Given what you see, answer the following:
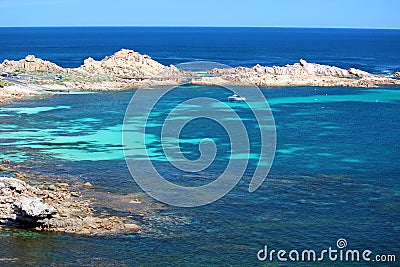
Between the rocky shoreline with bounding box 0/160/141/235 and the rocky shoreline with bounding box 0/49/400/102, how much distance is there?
5158cm

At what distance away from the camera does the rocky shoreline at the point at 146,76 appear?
87.8 m

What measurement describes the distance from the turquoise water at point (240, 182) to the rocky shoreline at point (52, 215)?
0.80 meters

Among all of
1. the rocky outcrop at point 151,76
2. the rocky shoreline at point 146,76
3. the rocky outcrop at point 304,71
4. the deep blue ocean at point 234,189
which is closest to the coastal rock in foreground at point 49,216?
the deep blue ocean at point 234,189

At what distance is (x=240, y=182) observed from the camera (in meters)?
38.7

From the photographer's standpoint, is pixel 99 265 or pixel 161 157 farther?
pixel 161 157

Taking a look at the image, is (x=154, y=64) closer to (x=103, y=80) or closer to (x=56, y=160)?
(x=103, y=80)

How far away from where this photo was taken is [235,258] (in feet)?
87.4

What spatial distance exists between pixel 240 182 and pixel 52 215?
43.9 ft

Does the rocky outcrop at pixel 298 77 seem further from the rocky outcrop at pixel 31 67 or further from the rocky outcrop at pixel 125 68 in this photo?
the rocky outcrop at pixel 31 67

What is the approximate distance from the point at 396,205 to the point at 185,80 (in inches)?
2493

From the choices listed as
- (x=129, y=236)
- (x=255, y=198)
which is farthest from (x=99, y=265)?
(x=255, y=198)

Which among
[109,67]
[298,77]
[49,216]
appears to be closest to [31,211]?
[49,216]

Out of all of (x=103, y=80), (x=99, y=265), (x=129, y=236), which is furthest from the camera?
(x=103, y=80)

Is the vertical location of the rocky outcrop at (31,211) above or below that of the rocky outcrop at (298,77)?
below
